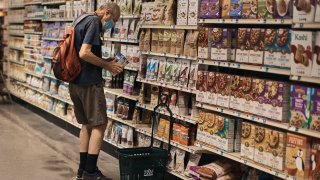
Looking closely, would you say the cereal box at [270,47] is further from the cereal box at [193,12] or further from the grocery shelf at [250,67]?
the cereal box at [193,12]

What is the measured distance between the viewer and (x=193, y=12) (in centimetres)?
473

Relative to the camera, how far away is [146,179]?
4.92m

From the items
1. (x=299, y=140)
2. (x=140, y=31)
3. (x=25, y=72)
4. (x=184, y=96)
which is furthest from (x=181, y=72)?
(x=25, y=72)

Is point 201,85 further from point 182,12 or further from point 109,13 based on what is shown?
point 109,13

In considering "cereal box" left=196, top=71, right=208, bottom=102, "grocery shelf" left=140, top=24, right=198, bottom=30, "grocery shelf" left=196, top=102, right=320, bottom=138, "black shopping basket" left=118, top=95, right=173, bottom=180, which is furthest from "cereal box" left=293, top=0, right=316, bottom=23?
"black shopping basket" left=118, top=95, right=173, bottom=180

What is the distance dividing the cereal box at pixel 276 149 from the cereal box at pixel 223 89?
54 centimetres

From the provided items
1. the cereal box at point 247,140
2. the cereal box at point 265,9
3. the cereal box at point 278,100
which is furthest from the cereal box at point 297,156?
the cereal box at point 265,9

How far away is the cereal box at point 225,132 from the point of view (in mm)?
4223

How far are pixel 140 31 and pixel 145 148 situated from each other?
137 centimetres

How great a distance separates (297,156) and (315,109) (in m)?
0.36

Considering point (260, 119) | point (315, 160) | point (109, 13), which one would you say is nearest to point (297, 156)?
point (315, 160)

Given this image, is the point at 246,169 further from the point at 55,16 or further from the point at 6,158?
the point at 55,16

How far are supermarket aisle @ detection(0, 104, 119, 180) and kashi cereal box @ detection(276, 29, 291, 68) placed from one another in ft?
9.07

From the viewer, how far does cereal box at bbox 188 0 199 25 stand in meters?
4.69
